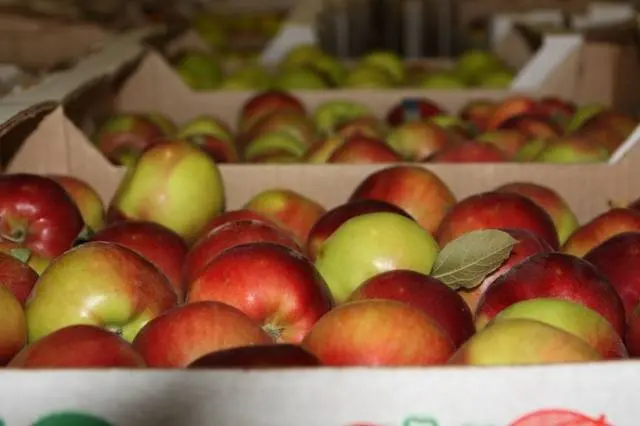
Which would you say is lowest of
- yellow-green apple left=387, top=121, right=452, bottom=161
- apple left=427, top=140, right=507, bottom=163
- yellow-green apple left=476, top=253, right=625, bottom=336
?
yellow-green apple left=387, top=121, right=452, bottom=161

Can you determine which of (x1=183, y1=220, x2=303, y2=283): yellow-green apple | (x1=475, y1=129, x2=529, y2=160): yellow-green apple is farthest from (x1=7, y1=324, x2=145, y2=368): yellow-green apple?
(x1=475, y1=129, x2=529, y2=160): yellow-green apple

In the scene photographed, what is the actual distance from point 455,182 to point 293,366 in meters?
0.94

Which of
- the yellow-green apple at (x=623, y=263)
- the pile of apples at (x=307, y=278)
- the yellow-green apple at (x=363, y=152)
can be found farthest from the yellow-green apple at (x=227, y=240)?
the yellow-green apple at (x=363, y=152)

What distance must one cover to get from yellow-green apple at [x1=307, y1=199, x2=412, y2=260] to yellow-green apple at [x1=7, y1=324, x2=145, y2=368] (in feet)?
1.58

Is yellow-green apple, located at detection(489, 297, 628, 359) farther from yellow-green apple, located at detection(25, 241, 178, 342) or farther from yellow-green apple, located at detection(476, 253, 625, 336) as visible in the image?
yellow-green apple, located at detection(25, 241, 178, 342)

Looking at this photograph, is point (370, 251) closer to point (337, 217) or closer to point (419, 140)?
point (337, 217)

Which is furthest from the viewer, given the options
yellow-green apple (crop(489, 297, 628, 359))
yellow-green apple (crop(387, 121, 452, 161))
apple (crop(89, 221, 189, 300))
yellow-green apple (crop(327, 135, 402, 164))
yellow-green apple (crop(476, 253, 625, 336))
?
yellow-green apple (crop(387, 121, 452, 161))

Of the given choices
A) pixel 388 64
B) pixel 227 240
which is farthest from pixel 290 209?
pixel 388 64

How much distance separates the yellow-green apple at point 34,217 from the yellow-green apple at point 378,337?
20.6 inches

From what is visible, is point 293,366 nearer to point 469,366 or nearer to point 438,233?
point 469,366

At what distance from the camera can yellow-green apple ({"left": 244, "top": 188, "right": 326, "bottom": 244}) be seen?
5.07 feet

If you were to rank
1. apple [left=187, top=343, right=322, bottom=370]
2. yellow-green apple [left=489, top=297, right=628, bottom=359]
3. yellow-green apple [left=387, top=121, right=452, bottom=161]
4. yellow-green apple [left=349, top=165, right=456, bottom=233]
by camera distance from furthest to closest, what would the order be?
yellow-green apple [left=387, top=121, right=452, bottom=161] → yellow-green apple [left=349, top=165, right=456, bottom=233] → yellow-green apple [left=489, top=297, right=628, bottom=359] → apple [left=187, top=343, right=322, bottom=370]

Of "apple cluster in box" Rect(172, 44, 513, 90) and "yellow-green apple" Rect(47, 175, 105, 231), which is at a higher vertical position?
"yellow-green apple" Rect(47, 175, 105, 231)

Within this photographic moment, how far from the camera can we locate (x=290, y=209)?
5.14ft
